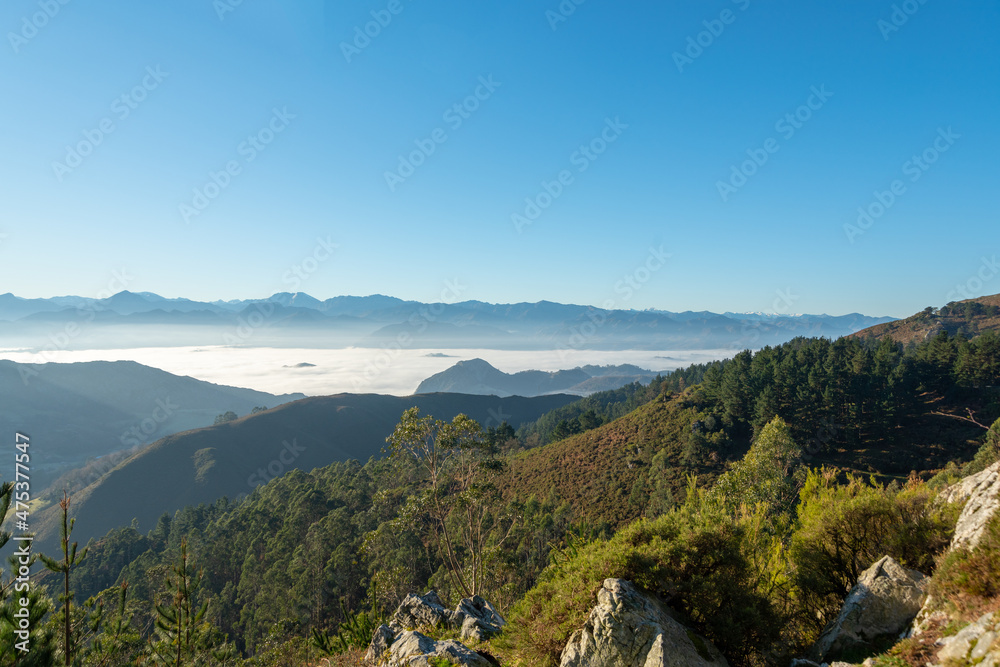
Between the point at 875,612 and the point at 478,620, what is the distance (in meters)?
8.88

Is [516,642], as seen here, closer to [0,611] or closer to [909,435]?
[0,611]

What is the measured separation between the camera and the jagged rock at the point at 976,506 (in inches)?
312

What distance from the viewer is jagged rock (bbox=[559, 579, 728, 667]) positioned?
691cm

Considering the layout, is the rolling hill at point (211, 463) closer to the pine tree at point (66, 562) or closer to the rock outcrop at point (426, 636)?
the rock outcrop at point (426, 636)

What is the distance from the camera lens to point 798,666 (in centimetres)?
769

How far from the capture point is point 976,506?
8.69m

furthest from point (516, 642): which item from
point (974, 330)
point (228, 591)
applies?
point (974, 330)

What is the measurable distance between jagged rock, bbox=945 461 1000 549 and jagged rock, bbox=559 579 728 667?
5.20m

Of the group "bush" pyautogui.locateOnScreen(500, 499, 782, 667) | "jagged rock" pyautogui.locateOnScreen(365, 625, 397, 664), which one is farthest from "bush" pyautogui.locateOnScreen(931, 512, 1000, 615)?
"jagged rock" pyautogui.locateOnScreen(365, 625, 397, 664)

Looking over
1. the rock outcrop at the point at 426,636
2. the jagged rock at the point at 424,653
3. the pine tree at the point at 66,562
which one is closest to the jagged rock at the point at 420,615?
the rock outcrop at the point at 426,636

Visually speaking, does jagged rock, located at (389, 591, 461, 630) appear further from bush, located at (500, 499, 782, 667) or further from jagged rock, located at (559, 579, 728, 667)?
jagged rock, located at (559, 579, 728, 667)

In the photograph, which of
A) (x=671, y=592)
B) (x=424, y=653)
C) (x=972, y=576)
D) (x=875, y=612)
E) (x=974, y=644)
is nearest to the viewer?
(x=974, y=644)

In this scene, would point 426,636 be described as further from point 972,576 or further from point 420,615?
point 972,576

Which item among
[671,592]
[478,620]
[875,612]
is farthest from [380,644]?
[875,612]
